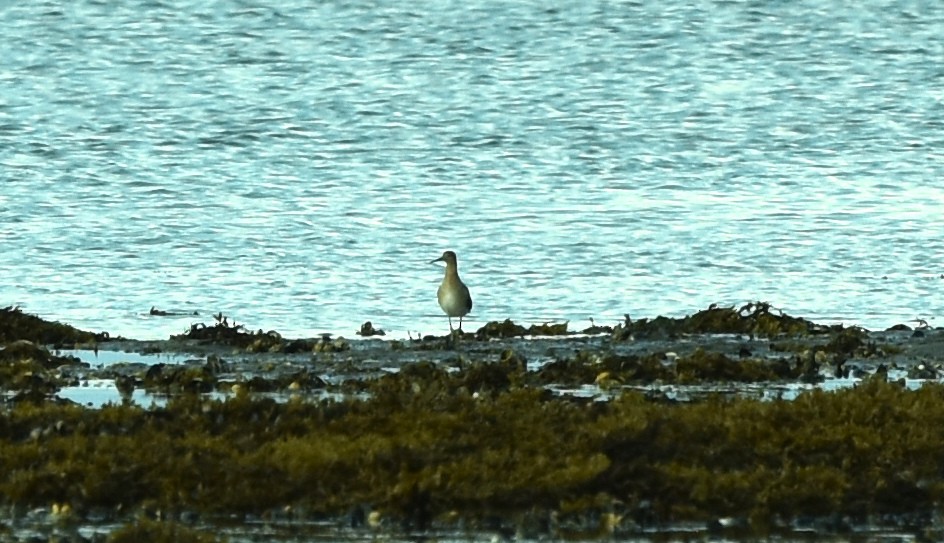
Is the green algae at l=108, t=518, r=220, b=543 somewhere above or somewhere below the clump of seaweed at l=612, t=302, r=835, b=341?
above

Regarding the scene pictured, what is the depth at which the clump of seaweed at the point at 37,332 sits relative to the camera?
1748 centimetres

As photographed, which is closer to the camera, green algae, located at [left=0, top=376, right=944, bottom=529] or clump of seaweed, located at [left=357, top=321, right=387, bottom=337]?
green algae, located at [left=0, top=376, right=944, bottom=529]

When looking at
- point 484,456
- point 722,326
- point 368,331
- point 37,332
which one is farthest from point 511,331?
point 484,456

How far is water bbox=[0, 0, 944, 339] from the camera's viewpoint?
24016 mm

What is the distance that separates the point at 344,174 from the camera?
118ft

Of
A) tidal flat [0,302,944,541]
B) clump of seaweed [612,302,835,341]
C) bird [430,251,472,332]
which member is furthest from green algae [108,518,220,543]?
bird [430,251,472,332]

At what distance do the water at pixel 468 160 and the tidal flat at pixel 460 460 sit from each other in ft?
22.4

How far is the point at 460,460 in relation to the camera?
39.0ft

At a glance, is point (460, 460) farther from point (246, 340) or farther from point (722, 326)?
point (722, 326)

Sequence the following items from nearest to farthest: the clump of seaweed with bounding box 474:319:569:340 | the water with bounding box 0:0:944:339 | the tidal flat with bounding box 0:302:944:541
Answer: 1. the tidal flat with bounding box 0:302:944:541
2. the clump of seaweed with bounding box 474:319:569:340
3. the water with bounding box 0:0:944:339

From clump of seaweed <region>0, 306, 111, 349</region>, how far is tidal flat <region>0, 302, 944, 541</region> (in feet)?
8.78

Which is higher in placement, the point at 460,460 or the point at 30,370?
the point at 30,370

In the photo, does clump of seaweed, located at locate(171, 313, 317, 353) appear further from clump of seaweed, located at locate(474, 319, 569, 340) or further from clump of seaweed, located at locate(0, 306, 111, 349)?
clump of seaweed, located at locate(474, 319, 569, 340)

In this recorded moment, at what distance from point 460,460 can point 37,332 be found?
6.64 m
